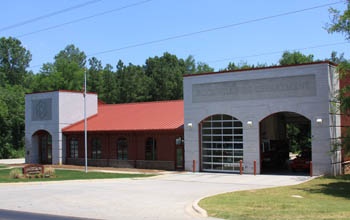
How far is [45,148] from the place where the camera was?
141 feet

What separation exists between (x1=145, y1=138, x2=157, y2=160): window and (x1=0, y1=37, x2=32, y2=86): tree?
2909 inches

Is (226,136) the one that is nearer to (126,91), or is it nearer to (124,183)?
(124,183)

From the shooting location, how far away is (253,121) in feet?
95.7

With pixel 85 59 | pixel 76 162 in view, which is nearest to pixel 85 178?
pixel 76 162

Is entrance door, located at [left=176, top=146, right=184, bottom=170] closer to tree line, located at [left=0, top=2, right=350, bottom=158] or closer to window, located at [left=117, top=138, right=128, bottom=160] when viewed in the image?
window, located at [left=117, top=138, right=128, bottom=160]

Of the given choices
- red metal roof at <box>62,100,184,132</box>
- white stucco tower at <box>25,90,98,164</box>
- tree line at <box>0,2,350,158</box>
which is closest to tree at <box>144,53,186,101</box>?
tree line at <box>0,2,350,158</box>

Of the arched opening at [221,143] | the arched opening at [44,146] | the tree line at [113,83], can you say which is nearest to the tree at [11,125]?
the tree line at [113,83]

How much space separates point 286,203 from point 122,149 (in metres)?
22.6

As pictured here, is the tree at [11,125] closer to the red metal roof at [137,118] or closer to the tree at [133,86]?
the tree at [133,86]

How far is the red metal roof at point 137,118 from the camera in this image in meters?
35.0

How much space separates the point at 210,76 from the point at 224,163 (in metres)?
5.83

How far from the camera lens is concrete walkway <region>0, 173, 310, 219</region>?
47.6 ft

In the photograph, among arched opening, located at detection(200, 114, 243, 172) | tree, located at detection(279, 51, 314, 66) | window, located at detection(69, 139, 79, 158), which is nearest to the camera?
arched opening, located at detection(200, 114, 243, 172)

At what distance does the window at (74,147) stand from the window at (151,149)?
311 inches
